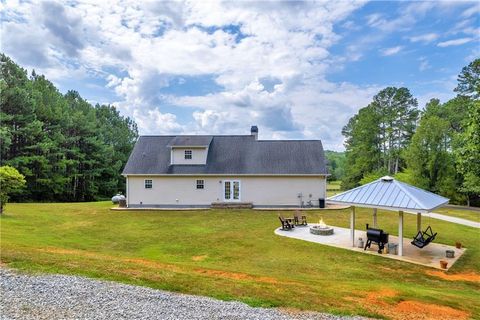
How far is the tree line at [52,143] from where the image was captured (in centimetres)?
3114

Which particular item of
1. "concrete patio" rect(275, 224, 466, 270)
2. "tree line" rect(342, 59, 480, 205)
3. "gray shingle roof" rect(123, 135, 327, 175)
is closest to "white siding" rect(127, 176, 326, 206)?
"gray shingle roof" rect(123, 135, 327, 175)

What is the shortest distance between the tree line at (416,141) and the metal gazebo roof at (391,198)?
9.47 metres

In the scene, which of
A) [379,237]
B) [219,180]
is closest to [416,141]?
[219,180]

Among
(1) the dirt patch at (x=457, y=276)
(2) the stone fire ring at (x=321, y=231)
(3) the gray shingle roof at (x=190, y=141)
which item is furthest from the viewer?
(3) the gray shingle roof at (x=190, y=141)

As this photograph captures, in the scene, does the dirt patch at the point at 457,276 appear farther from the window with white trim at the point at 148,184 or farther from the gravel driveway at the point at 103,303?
the window with white trim at the point at 148,184

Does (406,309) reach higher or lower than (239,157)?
lower

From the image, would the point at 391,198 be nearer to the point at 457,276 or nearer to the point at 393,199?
the point at 393,199

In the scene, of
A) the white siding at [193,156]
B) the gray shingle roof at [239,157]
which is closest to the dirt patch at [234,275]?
the gray shingle roof at [239,157]

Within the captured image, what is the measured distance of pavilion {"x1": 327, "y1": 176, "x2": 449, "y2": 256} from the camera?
11.9 m

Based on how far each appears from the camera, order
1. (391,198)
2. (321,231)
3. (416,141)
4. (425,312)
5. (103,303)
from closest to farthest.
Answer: (103,303) < (425,312) < (391,198) < (321,231) < (416,141)

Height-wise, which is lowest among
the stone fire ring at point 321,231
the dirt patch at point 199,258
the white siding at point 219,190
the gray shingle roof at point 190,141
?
the dirt patch at point 199,258

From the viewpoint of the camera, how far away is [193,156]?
24.8 m

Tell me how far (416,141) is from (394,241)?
723 inches

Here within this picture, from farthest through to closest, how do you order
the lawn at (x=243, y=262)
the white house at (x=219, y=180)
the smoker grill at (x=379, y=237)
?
the white house at (x=219, y=180) < the smoker grill at (x=379, y=237) < the lawn at (x=243, y=262)
